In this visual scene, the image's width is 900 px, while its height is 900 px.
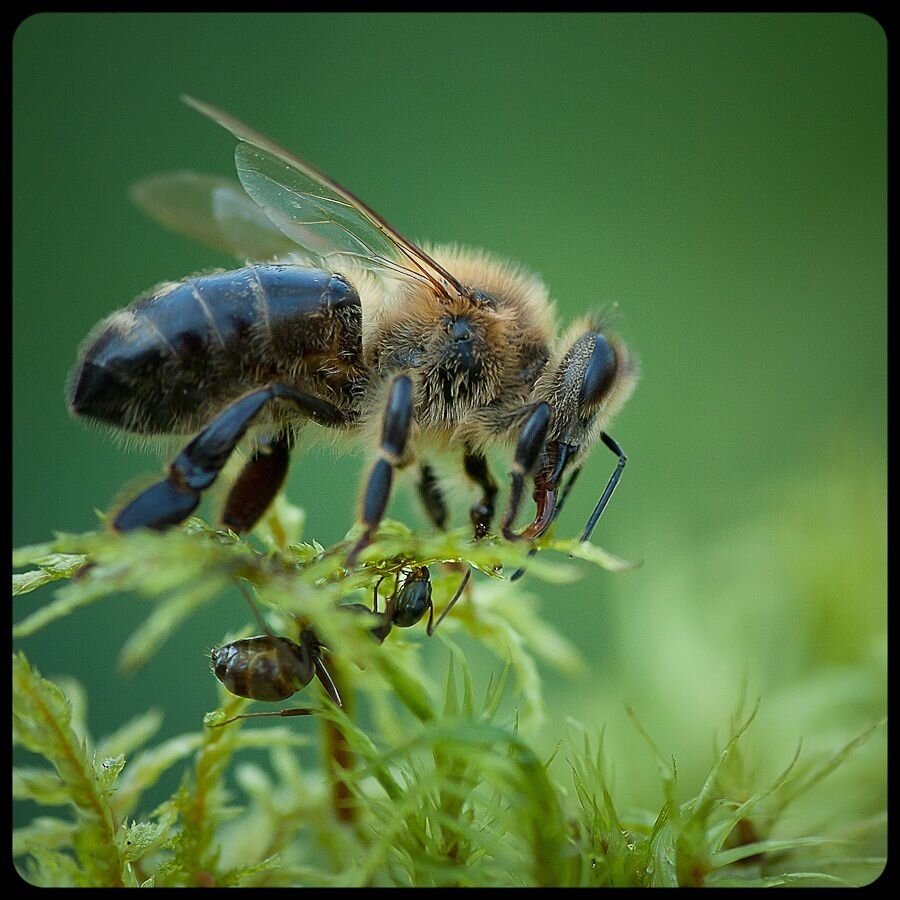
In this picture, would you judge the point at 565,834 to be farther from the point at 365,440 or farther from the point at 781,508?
the point at 781,508

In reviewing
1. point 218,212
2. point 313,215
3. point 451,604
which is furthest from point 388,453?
point 218,212

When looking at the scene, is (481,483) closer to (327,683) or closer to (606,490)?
(606,490)

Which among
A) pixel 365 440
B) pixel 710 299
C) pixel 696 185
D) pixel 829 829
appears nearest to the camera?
pixel 829 829

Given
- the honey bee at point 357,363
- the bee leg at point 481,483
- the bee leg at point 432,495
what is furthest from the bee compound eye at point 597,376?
the bee leg at point 432,495

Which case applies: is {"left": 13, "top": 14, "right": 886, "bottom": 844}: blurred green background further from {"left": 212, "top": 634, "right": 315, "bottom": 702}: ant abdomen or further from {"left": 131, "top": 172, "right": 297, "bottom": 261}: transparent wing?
{"left": 212, "top": 634, "right": 315, "bottom": 702}: ant abdomen

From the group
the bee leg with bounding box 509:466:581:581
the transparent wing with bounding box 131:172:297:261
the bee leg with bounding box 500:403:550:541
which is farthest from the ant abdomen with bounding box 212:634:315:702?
the transparent wing with bounding box 131:172:297:261

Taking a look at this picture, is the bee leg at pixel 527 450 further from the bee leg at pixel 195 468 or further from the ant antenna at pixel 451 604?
the bee leg at pixel 195 468
